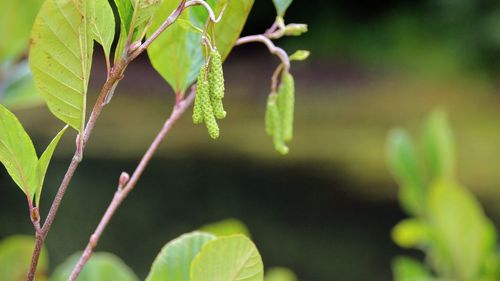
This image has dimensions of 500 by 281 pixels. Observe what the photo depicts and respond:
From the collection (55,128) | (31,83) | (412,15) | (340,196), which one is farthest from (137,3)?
(412,15)

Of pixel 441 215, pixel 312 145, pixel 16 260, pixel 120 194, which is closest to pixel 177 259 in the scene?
pixel 120 194

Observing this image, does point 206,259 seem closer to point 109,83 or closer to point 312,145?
point 109,83

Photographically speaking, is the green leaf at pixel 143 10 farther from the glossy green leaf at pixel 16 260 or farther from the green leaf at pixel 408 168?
the green leaf at pixel 408 168

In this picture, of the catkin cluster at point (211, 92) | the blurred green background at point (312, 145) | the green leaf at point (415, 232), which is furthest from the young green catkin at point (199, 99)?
the blurred green background at point (312, 145)

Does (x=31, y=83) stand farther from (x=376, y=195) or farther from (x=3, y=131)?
(x=376, y=195)

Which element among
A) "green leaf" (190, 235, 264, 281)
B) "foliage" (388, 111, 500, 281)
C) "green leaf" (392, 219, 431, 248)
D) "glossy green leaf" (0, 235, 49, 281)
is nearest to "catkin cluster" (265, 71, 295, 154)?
"green leaf" (190, 235, 264, 281)

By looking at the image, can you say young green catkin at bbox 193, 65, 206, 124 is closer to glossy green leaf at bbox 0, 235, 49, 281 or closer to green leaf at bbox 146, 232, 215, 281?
green leaf at bbox 146, 232, 215, 281
